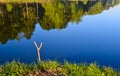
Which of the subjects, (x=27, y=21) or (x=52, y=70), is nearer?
(x=52, y=70)

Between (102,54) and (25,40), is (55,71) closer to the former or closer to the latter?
(102,54)

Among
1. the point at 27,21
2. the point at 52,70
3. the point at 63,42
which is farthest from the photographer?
the point at 27,21

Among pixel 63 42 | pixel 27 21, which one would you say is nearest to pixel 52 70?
pixel 63 42

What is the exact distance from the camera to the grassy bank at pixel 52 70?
18750mm

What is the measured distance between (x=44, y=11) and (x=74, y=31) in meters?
29.5

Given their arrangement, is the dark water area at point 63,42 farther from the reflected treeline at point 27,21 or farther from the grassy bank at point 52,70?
the grassy bank at point 52,70

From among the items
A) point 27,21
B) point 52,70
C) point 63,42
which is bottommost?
point 52,70

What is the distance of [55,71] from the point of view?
1934 cm

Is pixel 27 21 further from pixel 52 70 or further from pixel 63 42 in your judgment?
pixel 52 70

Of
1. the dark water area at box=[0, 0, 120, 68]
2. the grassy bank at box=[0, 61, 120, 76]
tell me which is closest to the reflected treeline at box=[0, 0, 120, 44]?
the dark water area at box=[0, 0, 120, 68]

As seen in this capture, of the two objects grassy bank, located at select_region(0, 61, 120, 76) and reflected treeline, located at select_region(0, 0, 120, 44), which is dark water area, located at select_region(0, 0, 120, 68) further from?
grassy bank, located at select_region(0, 61, 120, 76)

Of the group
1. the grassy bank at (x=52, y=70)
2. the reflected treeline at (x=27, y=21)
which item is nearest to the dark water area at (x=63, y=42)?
the reflected treeline at (x=27, y=21)

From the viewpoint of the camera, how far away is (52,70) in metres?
19.5

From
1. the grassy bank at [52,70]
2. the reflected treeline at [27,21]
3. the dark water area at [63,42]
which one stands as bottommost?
the grassy bank at [52,70]
